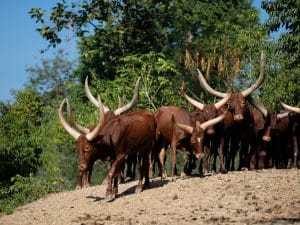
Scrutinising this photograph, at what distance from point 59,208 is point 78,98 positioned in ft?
61.1

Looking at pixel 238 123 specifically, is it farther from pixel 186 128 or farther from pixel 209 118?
pixel 186 128

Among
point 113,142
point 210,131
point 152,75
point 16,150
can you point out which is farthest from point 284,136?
point 152,75

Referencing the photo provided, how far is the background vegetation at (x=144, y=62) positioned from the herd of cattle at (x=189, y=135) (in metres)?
3.02

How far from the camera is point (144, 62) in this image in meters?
26.1

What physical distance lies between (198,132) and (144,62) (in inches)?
468

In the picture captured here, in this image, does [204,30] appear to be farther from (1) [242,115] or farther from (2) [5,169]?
(1) [242,115]

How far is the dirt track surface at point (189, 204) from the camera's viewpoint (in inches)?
416

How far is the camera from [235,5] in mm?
33375

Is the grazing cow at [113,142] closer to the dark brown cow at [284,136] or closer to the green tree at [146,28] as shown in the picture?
the dark brown cow at [284,136]

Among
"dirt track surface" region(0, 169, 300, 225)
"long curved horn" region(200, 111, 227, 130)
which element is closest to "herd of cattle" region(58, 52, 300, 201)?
"long curved horn" region(200, 111, 227, 130)

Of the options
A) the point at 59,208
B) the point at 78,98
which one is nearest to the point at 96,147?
the point at 59,208

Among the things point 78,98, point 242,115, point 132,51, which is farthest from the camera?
point 78,98

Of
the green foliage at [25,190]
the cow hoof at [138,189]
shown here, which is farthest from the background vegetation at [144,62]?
the cow hoof at [138,189]

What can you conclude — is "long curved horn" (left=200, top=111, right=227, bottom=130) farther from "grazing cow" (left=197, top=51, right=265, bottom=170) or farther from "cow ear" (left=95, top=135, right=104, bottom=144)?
"cow ear" (left=95, top=135, right=104, bottom=144)
